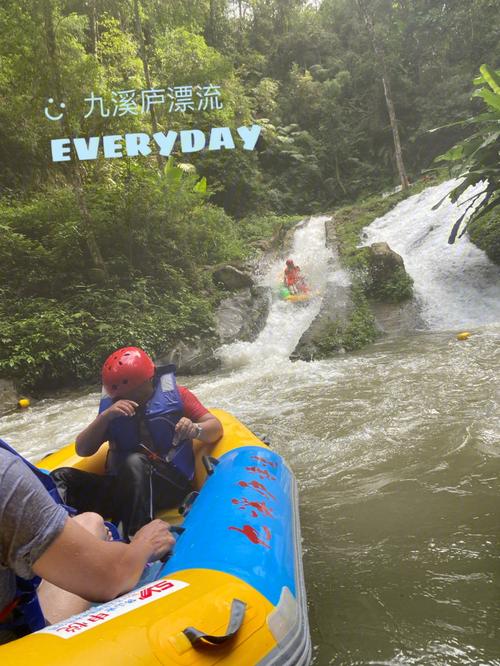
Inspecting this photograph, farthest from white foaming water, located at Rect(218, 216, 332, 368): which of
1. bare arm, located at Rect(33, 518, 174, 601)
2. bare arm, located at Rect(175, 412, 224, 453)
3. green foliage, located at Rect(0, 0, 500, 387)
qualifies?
bare arm, located at Rect(33, 518, 174, 601)

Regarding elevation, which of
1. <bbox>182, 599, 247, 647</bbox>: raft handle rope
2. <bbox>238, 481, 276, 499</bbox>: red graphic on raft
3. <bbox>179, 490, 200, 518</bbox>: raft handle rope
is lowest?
<bbox>179, 490, 200, 518</bbox>: raft handle rope

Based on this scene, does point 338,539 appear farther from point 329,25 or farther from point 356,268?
point 329,25

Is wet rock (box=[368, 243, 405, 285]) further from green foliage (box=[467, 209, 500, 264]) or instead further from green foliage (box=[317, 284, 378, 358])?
green foliage (box=[467, 209, 500, 264])

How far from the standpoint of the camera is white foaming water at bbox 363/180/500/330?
27.0ft

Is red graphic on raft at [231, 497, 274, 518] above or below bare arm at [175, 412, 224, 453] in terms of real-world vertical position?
below

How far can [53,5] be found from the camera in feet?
26.6

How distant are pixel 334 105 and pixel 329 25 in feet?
23.5

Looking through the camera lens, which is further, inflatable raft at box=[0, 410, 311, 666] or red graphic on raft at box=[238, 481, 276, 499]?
red graphic on raft at box=[238, 481, 276, 499]

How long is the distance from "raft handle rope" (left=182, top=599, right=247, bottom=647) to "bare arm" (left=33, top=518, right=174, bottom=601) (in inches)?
7.7

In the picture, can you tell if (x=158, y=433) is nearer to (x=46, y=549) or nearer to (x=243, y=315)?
(x=46, y=549)

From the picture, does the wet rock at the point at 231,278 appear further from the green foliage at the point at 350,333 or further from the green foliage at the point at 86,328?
the green foliage at the point at 350,333

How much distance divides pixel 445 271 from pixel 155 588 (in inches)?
369

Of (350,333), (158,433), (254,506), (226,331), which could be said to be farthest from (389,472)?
(226,331)

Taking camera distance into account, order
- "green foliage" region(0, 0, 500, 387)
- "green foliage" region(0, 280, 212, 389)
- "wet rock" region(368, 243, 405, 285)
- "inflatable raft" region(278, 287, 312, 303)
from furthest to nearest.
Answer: "inflatable raft" region(278, 287, 312, 303) → "wet rock" region(368, 243, 405, 285) → "green foliage" region(0, 0, 500, 387) → "green foliage" region(0, 280, 212, 389)
